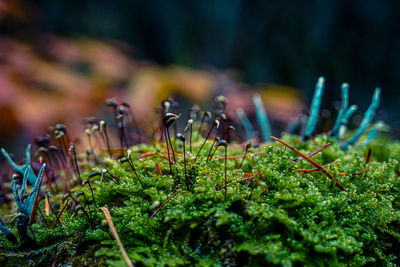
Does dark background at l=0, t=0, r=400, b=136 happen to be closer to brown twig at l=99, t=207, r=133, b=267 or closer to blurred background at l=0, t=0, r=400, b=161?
blurred background at l=0, t=0, r=400, b=161

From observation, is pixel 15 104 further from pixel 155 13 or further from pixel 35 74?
pixel 155 13

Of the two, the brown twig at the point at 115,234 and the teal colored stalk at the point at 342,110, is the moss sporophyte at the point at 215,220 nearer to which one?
the brown twig at the point at 115,234

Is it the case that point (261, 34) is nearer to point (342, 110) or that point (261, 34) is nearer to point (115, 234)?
point (342, 110)

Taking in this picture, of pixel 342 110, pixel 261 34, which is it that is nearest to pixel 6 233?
pixel 342 110

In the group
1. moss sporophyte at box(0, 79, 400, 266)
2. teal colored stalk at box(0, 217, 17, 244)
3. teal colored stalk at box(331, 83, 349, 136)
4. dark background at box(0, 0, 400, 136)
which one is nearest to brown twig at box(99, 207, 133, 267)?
moss sporophyte at box(0, 79, 400, 266)

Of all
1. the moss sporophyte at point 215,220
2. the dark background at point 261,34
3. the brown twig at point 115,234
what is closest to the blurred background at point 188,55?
the dark background at point 261,34

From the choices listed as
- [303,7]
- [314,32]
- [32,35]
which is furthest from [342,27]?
[32,35]
